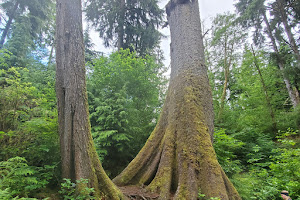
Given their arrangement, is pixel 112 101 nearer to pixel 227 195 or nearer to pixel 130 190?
pixel 130 190

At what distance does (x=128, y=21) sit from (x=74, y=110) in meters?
9.98

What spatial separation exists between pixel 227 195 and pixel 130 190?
1.80 meters

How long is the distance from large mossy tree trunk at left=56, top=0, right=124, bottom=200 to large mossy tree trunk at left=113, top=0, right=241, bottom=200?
973 millimetres

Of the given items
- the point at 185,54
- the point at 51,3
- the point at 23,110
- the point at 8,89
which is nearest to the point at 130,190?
the point at 23,110

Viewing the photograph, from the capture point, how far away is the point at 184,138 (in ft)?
11.9

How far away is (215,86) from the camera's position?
40.9 feet

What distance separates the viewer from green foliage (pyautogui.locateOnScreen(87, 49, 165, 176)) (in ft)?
17.8

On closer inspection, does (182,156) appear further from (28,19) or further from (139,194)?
(28,19)

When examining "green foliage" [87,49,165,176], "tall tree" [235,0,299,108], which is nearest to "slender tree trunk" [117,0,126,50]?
"green foliage" [87,49,165,176]

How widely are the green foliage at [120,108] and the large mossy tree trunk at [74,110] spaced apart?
175 cm

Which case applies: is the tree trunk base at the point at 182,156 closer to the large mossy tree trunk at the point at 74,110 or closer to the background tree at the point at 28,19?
the large mossy tree trunk at the point at 74,110

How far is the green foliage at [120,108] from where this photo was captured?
213 inches

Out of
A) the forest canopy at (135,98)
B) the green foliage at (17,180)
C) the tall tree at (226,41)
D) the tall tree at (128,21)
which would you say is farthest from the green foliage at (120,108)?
the tall tree at (226,41)

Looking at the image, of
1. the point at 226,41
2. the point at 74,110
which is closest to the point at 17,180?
the point at 74,110
